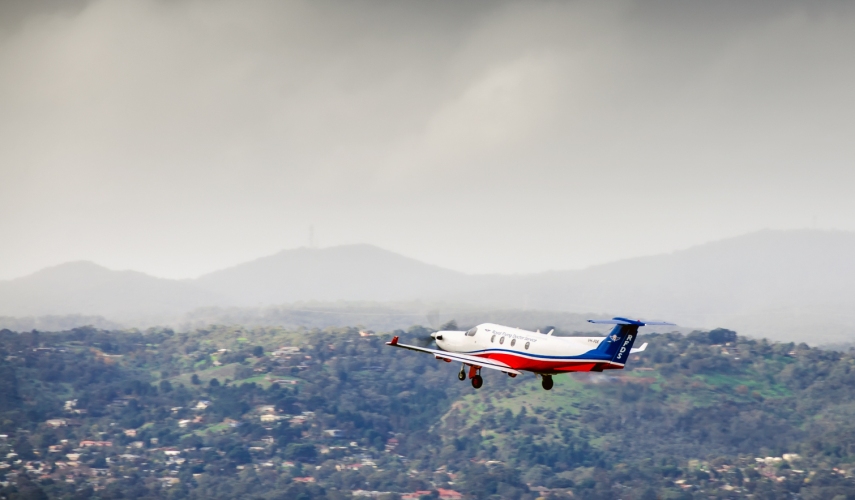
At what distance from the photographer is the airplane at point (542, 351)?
81688 millimetres

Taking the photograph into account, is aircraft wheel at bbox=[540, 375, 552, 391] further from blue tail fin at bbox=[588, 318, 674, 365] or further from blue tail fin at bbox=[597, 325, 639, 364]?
blue tail fin at bbox=[597, 325, 639, 364]

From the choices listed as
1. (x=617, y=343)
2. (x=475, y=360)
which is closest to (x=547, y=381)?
(x=475, y=360)

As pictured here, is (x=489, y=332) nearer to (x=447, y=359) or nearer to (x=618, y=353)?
(x=447, y=359)

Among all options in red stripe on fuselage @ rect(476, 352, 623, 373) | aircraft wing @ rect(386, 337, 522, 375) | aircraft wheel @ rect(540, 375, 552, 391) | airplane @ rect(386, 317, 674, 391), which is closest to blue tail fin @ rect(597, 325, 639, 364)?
airplane @ rect(386, 317, 674, 391)

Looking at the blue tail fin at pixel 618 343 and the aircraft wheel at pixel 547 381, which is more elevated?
the blue tail fin at pixel 618 343

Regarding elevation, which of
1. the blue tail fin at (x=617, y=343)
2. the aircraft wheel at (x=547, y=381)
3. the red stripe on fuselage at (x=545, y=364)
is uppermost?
the blue tail fin at (x=617, y=343)

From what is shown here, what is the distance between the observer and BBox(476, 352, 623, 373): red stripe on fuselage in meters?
81.8

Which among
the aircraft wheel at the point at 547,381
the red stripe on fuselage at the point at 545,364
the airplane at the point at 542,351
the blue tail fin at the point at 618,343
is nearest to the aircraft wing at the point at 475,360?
the airplane at the point at 542,351

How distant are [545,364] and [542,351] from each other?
3.14 feet

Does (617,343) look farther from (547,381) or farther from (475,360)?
(475,360)

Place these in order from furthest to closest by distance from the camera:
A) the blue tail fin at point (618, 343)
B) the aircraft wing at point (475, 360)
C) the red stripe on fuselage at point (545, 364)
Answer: the aircraft wing at point (475, 360) < the red stripe on fuselage at point (545, 364) < the blue tail fin at point (618, 343)

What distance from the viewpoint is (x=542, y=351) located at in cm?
8406

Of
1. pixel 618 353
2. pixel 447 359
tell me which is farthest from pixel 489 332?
pixel 618 353

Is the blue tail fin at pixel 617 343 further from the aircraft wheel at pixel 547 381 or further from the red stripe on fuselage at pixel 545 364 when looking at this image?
the aircraft wheel at pixel 547 381
